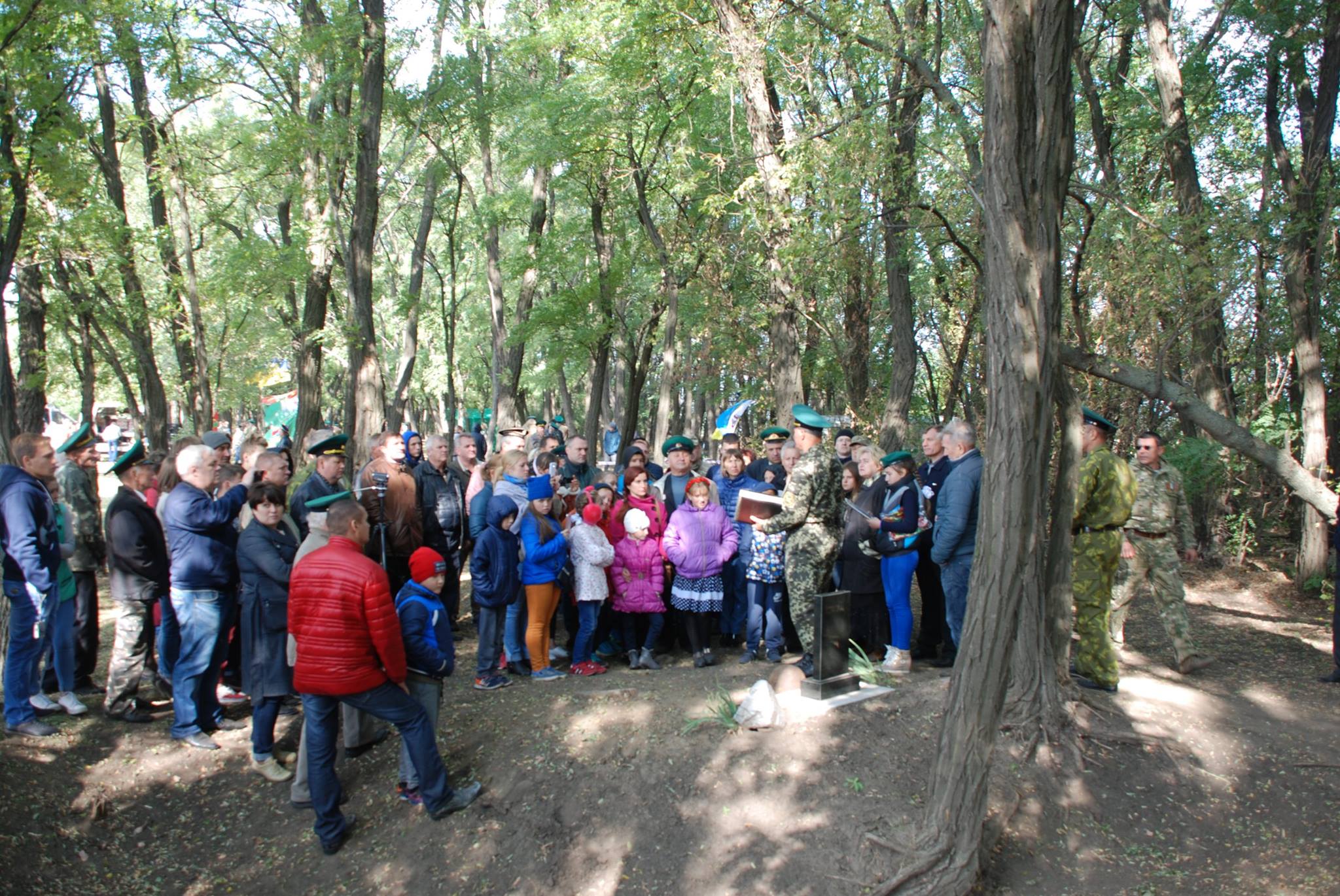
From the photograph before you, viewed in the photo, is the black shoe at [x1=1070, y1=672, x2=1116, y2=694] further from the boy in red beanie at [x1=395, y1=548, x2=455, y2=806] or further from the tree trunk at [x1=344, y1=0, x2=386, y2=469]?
the tree trunk at [x1=344, y1=0, x2=386, y2=469]

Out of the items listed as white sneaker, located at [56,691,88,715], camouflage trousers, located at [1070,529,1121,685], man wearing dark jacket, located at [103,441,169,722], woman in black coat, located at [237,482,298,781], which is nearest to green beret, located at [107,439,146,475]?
man wearing dark jacket, located at [103,441,169,722]

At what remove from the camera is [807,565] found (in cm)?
682

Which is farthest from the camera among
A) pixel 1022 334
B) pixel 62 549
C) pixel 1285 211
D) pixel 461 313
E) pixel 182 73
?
pixel 461 313

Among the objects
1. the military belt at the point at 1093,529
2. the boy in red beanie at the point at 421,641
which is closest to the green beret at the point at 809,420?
the military belt at the point at 1093,529

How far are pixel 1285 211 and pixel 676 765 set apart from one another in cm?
936

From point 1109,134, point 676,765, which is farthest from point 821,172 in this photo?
point 1109,134

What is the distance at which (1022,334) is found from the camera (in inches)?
166

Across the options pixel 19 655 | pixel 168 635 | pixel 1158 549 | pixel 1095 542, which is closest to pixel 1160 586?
pixel 1158 549

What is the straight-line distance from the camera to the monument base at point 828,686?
5.86 meters

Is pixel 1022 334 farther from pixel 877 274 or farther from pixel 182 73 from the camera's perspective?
pixel 182 73

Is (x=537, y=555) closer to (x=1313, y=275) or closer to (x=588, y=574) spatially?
(x=588, y=574)

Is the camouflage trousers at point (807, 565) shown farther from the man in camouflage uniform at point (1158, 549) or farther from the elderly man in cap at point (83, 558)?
the elderly man in cap at point (83, 558)

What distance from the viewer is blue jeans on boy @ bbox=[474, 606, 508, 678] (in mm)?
6844

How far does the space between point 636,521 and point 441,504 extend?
2.02m
